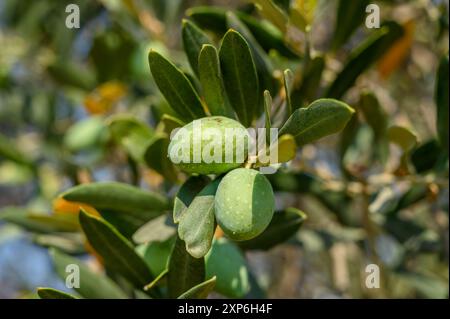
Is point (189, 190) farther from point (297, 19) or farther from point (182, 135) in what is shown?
point (297, 19)

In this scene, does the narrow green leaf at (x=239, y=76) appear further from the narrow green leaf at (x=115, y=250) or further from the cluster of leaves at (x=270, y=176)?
the narrow green leaf at (x=115, y=250)

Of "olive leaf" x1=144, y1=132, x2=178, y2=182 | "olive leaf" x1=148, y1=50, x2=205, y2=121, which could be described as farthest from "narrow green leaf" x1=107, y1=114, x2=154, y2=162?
"olive leaf" x1=148, y1=50, x2=205, y2=121

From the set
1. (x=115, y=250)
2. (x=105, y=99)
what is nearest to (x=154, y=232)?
(x=115, y=250)

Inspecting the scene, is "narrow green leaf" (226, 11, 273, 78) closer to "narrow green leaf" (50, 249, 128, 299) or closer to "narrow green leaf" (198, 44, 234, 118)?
"narrow green leaf" (198, 44, 234, 118)

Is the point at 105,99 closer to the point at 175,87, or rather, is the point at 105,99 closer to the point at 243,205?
the point at 175,87

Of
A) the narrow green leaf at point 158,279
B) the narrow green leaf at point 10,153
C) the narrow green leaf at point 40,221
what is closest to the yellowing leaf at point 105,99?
the narrow green leaf at point 10,153
